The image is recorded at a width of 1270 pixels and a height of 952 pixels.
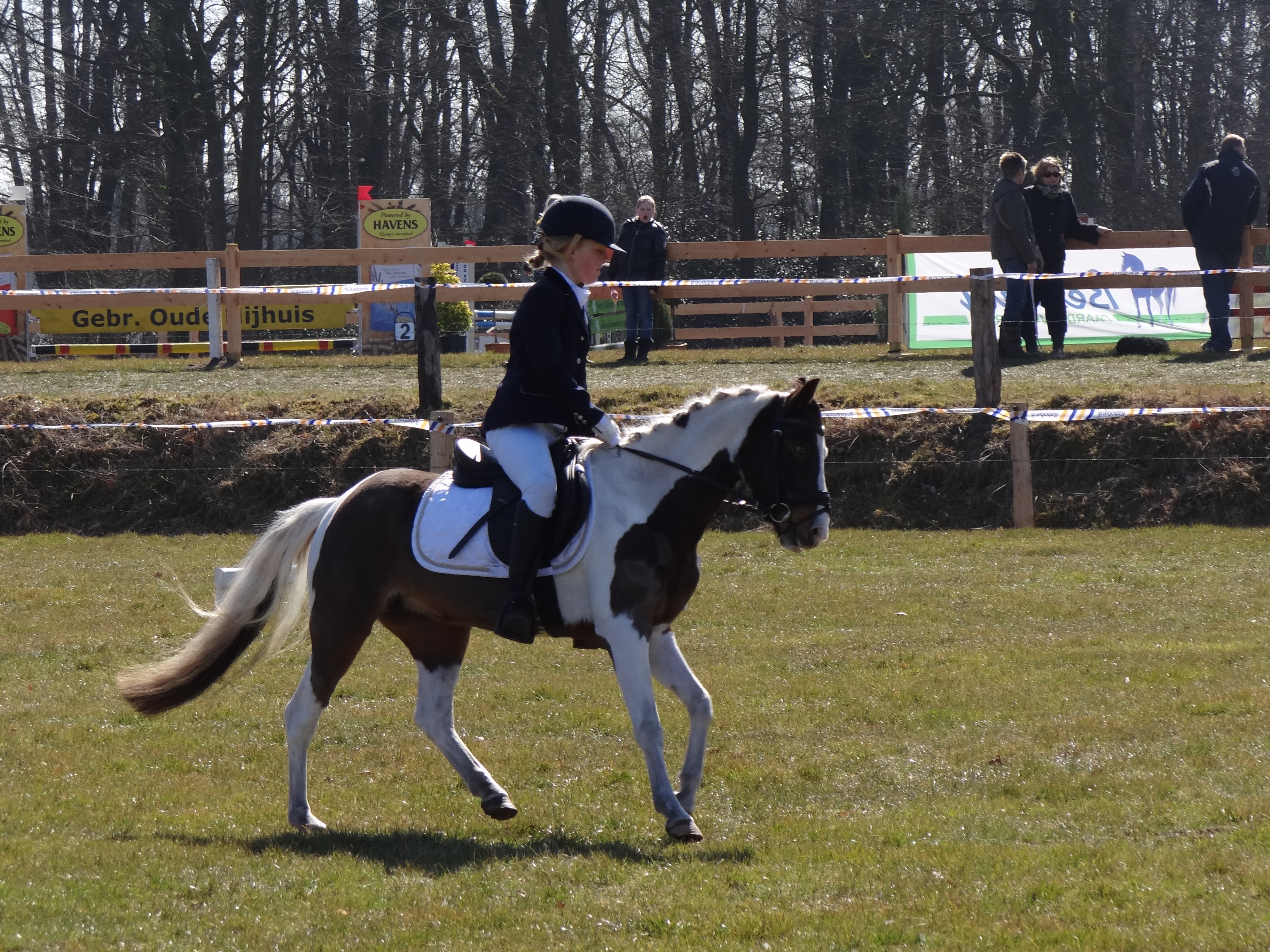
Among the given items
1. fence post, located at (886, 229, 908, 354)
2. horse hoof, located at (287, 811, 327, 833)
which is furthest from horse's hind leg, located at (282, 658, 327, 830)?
fence post, located at (886, 229, 908, 354)

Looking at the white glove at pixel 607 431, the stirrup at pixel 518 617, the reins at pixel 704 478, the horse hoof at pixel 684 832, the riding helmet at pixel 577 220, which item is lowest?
the horse hoof at pixel 684 832

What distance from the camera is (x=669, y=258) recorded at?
21.7 meters

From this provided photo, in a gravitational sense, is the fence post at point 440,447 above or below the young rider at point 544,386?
below

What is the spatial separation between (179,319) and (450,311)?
8.75 metres

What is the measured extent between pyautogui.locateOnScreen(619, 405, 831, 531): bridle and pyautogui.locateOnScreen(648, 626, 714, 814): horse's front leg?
2.15 feet

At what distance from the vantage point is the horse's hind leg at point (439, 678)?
6.80m

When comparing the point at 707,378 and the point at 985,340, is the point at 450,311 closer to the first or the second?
the point at 707,378

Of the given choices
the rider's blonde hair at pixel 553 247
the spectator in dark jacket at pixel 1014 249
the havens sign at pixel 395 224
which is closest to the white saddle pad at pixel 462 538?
the rider's blonde hair at pixel 553 247

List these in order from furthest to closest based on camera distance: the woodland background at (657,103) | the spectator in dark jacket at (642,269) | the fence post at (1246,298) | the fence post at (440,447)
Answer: the woodland background at (657,103)
the spectator in dark jacket at (642,269)
the fence post at (1246,298)
the fence post at (440,447)

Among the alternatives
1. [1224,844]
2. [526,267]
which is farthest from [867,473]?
[1224,844]

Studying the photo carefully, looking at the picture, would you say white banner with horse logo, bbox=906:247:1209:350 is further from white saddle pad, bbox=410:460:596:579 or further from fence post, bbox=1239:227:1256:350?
white saddle pad, bbox=410:460:596:579

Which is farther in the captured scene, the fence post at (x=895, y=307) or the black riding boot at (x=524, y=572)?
the fence post at (x=895, y=307)

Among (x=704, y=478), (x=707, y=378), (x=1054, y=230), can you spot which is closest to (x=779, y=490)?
(x=704, y=478)

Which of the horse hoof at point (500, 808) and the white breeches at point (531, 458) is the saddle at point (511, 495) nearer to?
the white breeches at point (531, 458)
